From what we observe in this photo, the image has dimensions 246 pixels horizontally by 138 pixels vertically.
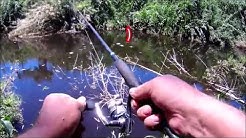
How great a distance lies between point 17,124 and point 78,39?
793 centimetres

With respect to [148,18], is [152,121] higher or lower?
higher

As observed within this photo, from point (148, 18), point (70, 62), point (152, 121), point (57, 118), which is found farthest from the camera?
point (148, 18)

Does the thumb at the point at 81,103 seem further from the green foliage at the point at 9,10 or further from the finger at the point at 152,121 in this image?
the green foliage at the point at 9,10

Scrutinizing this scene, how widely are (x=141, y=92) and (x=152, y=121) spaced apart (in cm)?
7

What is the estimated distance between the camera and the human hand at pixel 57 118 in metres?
0.72

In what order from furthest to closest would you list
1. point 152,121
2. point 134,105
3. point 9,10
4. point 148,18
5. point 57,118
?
point 9,10, point 148,18, point 134,105, point 152,121, point 57,118

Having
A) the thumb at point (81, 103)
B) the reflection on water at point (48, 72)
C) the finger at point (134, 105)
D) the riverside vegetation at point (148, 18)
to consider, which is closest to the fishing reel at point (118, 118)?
the finger at point (134, 105)

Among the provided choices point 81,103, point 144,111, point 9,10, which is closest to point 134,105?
point 144,111

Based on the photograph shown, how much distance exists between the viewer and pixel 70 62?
43.0 feet

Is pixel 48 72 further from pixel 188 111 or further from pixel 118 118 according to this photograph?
pixel 188 111

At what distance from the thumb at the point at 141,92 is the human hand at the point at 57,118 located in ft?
0.55

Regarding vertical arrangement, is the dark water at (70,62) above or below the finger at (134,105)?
below

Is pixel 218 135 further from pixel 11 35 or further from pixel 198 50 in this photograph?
pixel 11 35

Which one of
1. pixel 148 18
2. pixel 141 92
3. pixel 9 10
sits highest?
pixel 141 92
